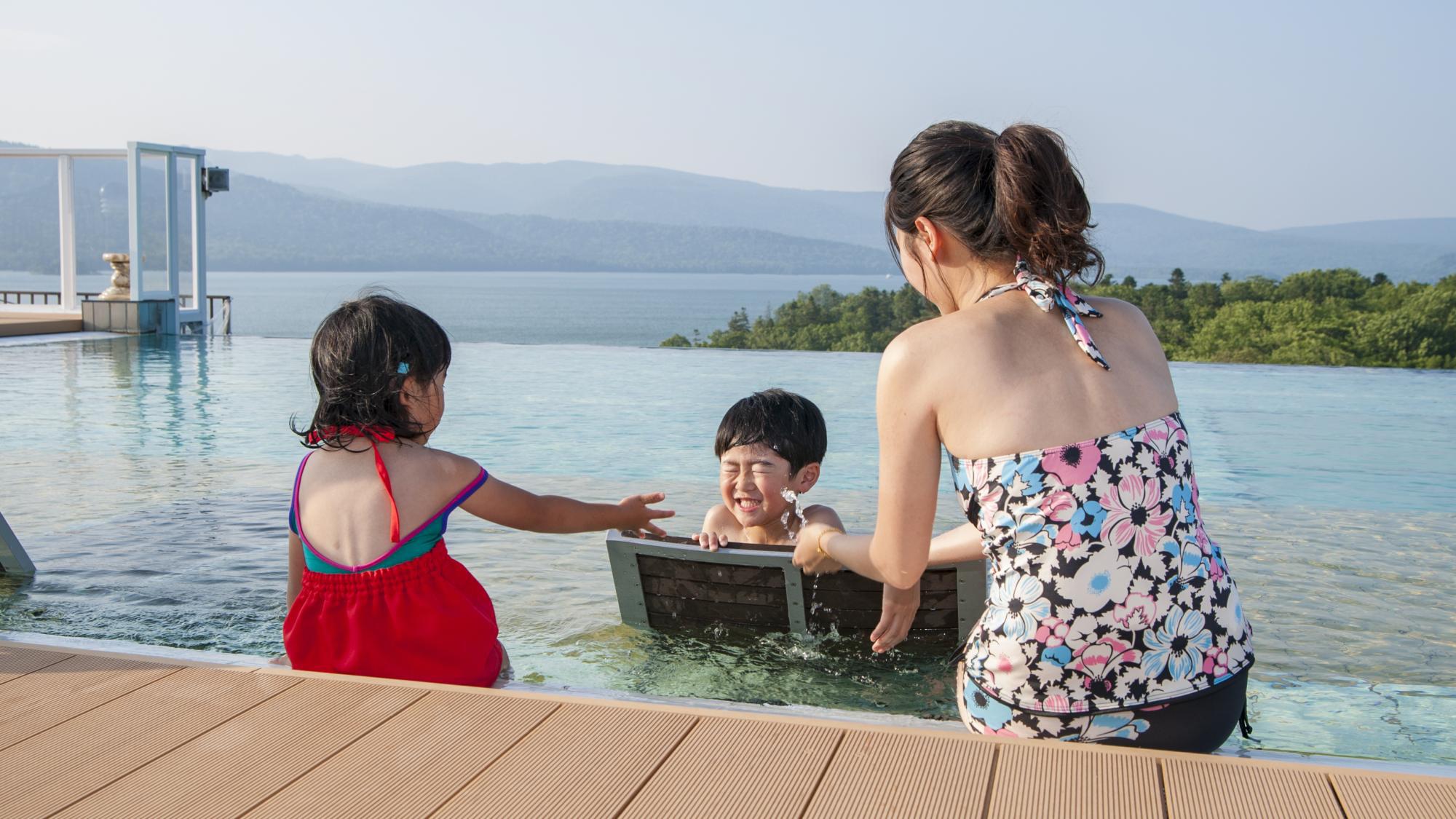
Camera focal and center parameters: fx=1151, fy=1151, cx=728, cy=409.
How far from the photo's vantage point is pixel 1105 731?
1.76 meters

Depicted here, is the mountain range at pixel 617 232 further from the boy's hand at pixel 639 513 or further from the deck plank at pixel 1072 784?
the deck plank at pixel 1072 784

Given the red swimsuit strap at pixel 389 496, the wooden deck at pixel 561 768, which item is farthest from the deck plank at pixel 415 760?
the red swimsuit strap at pixel 389 496

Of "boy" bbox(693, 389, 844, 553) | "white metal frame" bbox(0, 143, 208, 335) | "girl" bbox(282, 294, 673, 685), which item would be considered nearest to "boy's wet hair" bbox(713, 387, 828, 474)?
"boy" bbox(693, 389, 844, 553)

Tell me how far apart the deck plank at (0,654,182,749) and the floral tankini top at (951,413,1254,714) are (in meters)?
1.55

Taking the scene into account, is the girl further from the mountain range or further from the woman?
the mountain range

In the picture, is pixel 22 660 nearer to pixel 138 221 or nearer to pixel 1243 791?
pixel 1243 791

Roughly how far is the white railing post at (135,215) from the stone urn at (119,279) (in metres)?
0.25

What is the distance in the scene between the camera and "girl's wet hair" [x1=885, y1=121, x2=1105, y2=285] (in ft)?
5.64

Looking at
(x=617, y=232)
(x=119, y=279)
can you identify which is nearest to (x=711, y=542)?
(x=119, y=279)

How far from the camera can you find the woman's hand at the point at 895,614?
2.21 meters

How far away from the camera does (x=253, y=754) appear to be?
5.80 feet

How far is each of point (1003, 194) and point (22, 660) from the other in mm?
2028

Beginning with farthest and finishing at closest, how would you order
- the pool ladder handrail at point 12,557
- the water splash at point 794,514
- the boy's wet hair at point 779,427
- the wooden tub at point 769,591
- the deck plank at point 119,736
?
the pool ladder handrail at point 12,557 → the water splash at point 794,514 → the boy's wet hair at point 779,427 → the wooden tub at point 769,591 → the deck plank at point 119,736

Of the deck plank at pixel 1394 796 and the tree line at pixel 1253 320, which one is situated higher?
the tree line at pixel 1253 320
